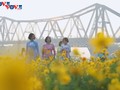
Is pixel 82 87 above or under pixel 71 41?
under

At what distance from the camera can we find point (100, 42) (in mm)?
1034

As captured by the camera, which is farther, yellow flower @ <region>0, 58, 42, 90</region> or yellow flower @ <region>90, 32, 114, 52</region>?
yellow flower @ <region>90, 32, 114, 52</region>

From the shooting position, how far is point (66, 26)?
54781 millimetres

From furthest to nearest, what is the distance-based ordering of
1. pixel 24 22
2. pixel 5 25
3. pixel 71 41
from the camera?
pixel 5 25, pixel 24 22, pixel 71 41

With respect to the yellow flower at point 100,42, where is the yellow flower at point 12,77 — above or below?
below

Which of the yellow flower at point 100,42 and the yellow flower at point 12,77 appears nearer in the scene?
the yellow flower at point 12,77

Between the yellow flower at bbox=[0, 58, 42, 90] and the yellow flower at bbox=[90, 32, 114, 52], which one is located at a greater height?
the yellow flower at bbox=[90, 32, 114, 52]

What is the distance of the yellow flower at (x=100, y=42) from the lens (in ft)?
3.34

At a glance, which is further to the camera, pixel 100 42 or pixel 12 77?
pixel 100 42

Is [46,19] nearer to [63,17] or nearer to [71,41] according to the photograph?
[63,17]

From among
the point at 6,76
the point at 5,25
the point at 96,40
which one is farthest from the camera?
the point at 5,25

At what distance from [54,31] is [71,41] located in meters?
8.49

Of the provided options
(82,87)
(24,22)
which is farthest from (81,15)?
(82,87)

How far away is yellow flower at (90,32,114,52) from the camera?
102cm
